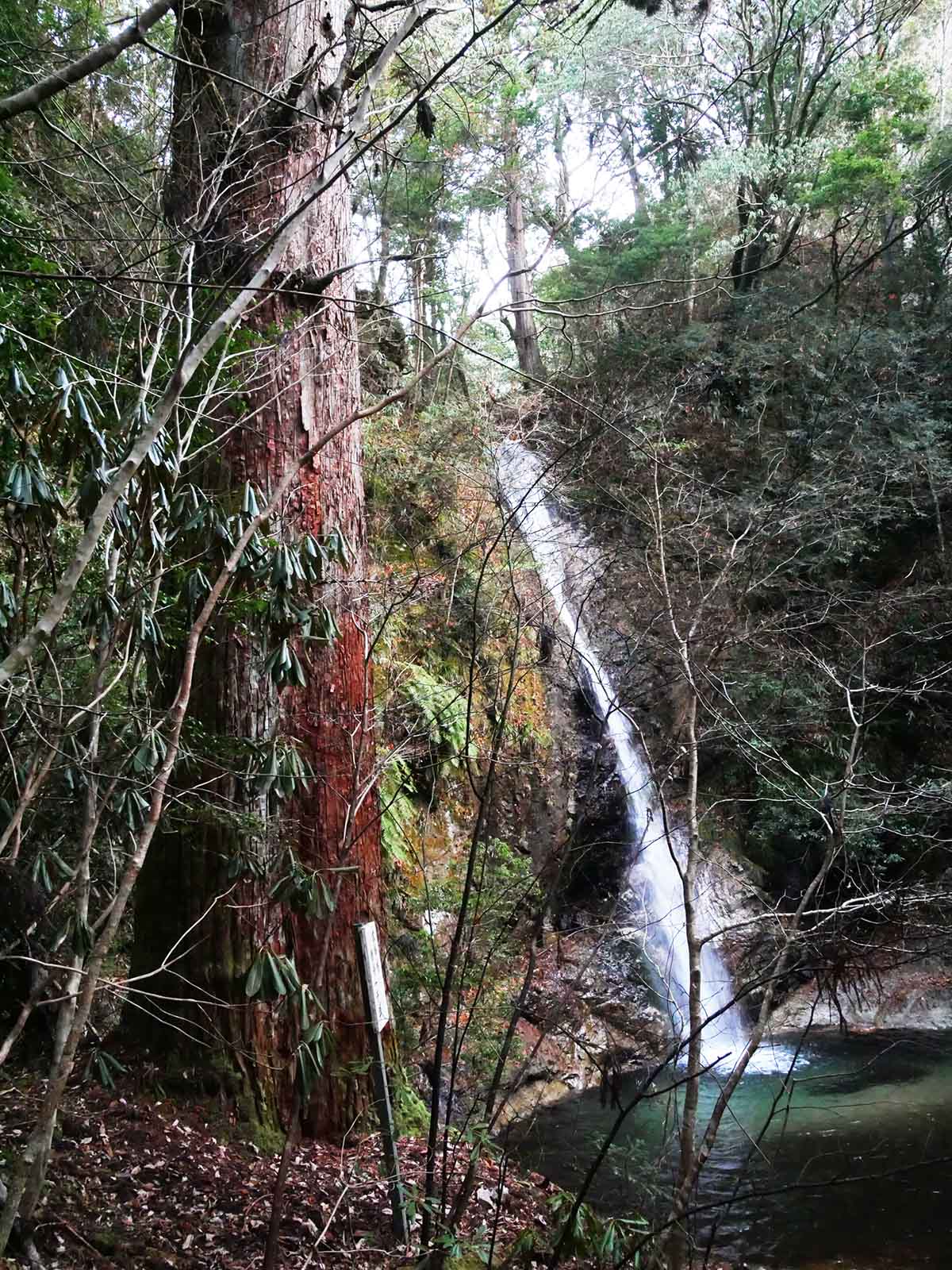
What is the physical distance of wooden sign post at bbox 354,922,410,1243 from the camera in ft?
10.1

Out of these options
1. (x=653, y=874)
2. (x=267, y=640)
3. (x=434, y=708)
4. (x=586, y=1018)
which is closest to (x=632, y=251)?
(x=653, y=874)

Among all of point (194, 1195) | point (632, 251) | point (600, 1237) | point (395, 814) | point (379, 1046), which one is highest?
point (632, 251)

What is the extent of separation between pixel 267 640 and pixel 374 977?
1.40 meters

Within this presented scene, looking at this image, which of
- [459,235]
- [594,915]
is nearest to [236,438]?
[594,915]

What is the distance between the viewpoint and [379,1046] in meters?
3.09

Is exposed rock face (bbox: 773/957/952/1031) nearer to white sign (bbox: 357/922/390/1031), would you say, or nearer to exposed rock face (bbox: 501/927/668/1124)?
exposed rock face (bbox: 501/927/668/1124)

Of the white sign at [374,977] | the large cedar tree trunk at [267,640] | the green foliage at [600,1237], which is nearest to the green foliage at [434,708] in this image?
the large cedar tree trunk at [267,640]

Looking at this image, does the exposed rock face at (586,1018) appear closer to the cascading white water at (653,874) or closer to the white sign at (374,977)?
the cascading white water at (653,874)

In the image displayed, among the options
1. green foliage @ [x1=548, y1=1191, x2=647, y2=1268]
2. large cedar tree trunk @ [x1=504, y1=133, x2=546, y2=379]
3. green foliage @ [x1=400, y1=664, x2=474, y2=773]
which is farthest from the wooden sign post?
large cedar tree trunk @ [x1=504, y1=133, x2=546, y2=379]

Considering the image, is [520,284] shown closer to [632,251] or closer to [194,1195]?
[632,251]

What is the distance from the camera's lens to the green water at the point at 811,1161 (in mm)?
4855

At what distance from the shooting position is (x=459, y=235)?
14945mm

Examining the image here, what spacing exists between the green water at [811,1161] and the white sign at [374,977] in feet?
3.60

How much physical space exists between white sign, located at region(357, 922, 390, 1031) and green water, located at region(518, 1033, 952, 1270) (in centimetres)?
110
